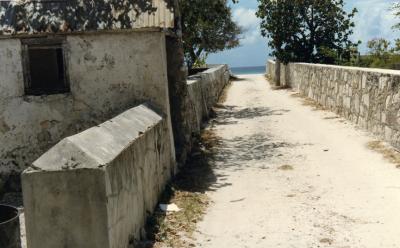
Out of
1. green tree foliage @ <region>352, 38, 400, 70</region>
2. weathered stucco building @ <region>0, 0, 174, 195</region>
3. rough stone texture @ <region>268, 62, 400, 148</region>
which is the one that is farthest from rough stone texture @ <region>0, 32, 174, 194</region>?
green tree foliage @ <region>352, 38, 400, 70</region>

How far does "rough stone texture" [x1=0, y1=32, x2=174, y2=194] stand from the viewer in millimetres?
8500

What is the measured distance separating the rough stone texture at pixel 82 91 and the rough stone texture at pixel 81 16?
178 millimetres

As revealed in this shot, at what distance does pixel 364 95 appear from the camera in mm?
11695

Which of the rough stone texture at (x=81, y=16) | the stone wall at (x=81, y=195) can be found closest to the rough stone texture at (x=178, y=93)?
the rough stone texture at (x=81, y=16)

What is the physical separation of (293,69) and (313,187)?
1845 centimetres

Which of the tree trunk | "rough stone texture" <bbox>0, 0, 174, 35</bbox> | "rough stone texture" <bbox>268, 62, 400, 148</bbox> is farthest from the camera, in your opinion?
the tree trunk

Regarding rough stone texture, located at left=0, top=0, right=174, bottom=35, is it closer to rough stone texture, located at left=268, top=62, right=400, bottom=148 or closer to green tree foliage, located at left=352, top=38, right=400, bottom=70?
rough stone texture, located at left=268, top=62, right=400, bottom=148

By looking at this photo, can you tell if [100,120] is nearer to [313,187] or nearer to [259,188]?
[259,188]

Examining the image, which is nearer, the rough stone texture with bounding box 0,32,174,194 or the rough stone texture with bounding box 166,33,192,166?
the rough stone texture with bounding box 0,32,174,194

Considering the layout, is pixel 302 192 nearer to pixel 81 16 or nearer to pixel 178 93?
pixel 178 93

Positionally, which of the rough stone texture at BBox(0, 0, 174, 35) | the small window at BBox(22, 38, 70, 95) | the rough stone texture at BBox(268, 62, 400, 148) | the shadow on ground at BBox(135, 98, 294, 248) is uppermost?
the rough stone texture at BBox(0, 0, 174, 35)

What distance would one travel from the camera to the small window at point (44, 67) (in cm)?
870

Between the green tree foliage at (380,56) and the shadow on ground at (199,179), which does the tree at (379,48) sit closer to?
the green tree foliage at (380,56)

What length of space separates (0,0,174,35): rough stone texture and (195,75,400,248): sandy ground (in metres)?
2.91
